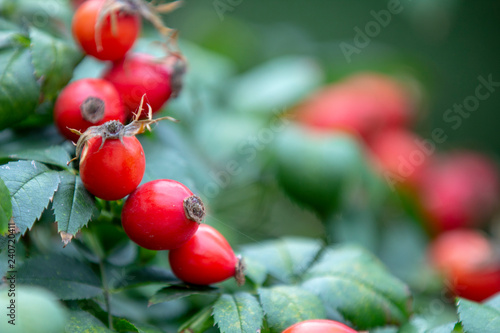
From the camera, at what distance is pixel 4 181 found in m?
0.60

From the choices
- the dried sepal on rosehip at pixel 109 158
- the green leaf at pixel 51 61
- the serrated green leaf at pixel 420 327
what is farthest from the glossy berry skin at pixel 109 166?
the serrated green leaf at pixel 420 327

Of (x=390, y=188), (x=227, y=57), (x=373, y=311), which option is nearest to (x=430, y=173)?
(x=390, y=188)

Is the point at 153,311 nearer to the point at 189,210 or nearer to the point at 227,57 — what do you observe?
the point at 189,210

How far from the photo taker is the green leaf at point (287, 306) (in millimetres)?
658

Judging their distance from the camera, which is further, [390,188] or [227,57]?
[227,57]

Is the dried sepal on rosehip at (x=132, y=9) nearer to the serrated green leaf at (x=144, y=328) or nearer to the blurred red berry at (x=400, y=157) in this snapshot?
the serrated green leaf at (x=144, y=328)

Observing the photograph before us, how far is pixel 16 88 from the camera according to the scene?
0.73m

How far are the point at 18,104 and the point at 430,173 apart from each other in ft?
4.65

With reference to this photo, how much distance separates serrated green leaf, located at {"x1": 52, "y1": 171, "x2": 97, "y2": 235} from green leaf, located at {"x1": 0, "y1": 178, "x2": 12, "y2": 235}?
0.05 meters

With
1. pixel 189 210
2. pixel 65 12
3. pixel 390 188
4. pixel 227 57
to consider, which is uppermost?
pixel 189 210

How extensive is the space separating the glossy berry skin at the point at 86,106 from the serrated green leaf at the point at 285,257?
34cm

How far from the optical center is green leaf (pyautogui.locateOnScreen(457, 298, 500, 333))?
658 millimetres

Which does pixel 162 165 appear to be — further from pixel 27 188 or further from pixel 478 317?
pixel 478 317

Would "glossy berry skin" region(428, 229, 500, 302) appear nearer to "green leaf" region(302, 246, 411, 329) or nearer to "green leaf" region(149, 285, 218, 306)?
"green leaf" region(302, 246, 411, 329)
